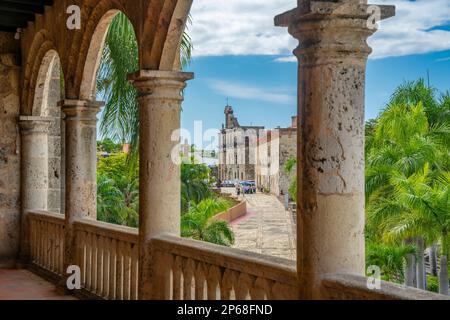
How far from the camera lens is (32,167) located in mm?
8703

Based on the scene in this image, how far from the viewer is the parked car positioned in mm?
63344

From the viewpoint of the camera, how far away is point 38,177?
28.7 ft

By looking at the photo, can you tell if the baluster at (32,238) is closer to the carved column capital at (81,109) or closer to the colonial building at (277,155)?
the carved column capital at (81,109)

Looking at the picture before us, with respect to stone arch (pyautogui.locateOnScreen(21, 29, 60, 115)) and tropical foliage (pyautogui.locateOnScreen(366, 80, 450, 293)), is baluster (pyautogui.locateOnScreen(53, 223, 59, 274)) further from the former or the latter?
tropical foliage (pyautogui.locateOnScreen(366, 80, 450, 293))

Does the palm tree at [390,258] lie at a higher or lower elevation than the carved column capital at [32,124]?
lower

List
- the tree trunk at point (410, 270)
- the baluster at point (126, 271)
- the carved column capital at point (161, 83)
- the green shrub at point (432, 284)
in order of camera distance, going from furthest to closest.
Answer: the green shrub at point (432, 284) → the tree trunk at point (410, 270) → the baluster at point (126, 271) → the carved column capital at point (161, 83)

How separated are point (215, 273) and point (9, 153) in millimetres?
5562

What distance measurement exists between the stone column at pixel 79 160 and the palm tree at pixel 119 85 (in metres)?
4.57

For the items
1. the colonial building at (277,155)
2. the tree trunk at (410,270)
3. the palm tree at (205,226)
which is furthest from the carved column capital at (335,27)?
the colonial building at (277,155)

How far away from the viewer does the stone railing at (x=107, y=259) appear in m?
5.60

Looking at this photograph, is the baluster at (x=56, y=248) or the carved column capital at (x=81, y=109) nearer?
the carved column capital at (x=81, y=109)

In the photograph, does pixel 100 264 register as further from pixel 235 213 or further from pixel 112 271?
pixel 235 213

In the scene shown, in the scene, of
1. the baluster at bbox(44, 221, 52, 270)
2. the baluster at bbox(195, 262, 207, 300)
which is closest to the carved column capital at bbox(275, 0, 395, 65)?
the baluster at bbox(195, 262, 207, 300)

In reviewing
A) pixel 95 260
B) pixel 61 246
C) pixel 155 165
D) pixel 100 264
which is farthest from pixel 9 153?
pixel 155 165
